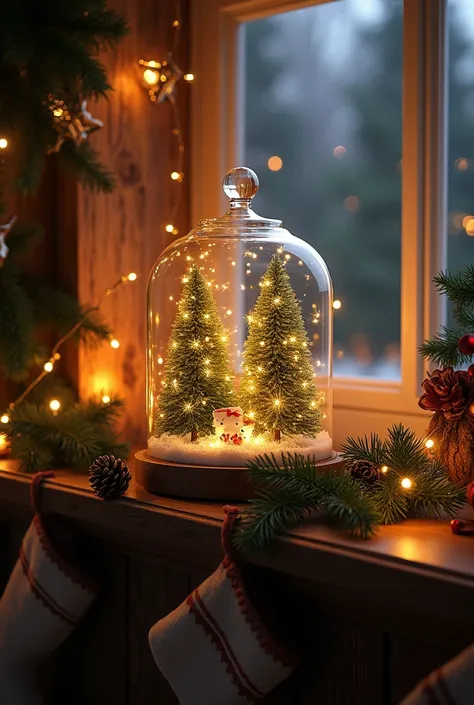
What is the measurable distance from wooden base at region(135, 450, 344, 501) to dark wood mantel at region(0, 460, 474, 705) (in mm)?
18

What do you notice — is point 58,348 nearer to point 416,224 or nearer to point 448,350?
point 416,224

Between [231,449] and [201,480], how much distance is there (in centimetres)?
7

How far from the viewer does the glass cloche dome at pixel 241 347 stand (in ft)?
4.74

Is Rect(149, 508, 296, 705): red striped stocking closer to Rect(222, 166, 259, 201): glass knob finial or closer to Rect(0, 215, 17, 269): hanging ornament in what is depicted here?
Rect(222, 166, 259, 201): glass knob finial

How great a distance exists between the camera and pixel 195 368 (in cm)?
148

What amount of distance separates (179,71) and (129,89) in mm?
132

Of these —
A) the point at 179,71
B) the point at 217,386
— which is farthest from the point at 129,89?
A: the point at 217,386

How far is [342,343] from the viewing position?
195cm

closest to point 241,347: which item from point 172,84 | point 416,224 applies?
point 416,224

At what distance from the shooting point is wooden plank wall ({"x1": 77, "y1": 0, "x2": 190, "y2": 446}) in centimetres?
196

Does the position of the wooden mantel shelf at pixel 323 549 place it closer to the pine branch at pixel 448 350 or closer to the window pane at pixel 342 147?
the pine branch at pixel 448 350

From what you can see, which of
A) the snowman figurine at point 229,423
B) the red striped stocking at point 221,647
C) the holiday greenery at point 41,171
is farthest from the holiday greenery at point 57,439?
the red striped stocking at point 221,647

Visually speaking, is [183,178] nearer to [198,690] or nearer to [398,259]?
[398,259]

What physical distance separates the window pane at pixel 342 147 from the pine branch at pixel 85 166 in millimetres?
415
